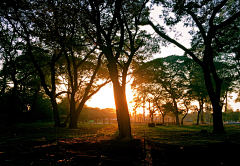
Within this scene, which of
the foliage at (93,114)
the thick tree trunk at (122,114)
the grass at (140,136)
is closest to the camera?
the grass at (140,136)

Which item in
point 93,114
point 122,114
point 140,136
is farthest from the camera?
point 93,114

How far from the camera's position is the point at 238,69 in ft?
101

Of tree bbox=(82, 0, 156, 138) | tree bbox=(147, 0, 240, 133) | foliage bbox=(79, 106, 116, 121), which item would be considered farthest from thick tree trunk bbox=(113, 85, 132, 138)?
foliage bbox=(79, 106, 116, 121)

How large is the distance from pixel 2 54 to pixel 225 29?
2931 cm

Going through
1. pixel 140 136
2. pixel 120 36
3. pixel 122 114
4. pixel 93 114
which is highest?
pixel 120 36

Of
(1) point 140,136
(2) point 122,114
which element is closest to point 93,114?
(1) point 140,136

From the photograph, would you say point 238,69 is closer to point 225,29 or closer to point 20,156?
point 225,29

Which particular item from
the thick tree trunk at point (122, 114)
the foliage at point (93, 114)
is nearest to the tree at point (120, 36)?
the thick tree trunk at point (122, 114)

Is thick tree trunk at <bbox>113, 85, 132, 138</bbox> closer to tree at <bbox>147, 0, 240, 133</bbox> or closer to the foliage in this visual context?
tree at <bbox>147, 0, 240, 133</bbox>

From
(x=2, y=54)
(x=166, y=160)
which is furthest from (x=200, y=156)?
(x=2, y=54)

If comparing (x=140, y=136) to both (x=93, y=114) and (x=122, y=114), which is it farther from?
(x=93, y=114)

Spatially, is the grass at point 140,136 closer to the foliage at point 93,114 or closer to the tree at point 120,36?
the tree at point 120,36

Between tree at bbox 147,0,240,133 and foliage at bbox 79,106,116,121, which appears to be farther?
foliage at bbox 79,106,116,121

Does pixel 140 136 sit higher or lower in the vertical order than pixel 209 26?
lower
